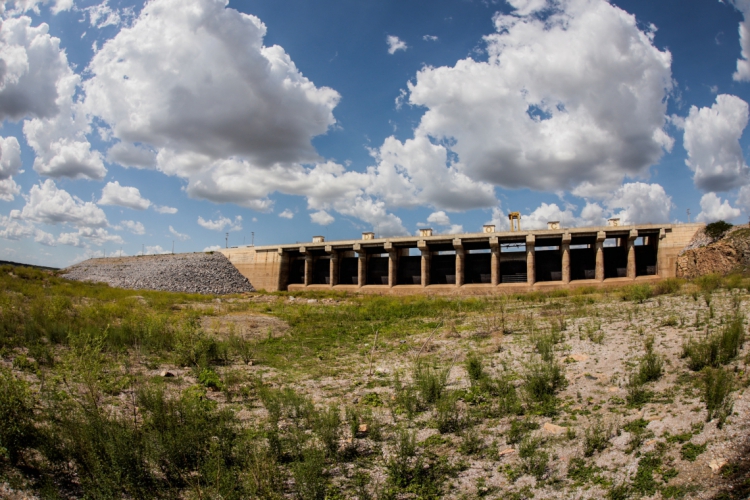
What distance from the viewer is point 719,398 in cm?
454

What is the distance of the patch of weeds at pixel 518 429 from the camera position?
508 centimetres

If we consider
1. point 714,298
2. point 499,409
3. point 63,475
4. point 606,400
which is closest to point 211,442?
point 63,475

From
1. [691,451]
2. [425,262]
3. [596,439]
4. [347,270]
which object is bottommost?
[596,439]

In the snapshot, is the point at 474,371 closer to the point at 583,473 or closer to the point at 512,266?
the point at 583,473

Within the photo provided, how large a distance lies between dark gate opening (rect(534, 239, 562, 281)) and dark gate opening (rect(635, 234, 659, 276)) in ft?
16.3

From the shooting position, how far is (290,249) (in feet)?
123

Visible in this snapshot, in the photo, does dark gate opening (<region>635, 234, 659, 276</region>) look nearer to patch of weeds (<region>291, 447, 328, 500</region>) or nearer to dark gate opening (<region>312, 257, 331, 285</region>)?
dark gate opening (<region>312, 257, 331, 285</region>)

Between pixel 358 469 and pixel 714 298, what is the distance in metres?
11.7

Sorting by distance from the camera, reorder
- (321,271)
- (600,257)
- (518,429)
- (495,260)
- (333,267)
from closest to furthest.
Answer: (518,429) < (600,257) < (495,260) < (333,267) < (321,271)

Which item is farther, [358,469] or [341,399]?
[341,399]

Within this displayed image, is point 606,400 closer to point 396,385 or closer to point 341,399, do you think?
point 396,385

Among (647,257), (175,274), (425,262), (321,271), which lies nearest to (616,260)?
(647,257)

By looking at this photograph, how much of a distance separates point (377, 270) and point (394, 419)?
98.5ft

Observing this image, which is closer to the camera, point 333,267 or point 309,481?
point 309,481
